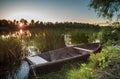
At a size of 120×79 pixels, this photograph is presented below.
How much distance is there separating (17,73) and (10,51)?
1631mm

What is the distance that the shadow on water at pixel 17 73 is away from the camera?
27.7 ft

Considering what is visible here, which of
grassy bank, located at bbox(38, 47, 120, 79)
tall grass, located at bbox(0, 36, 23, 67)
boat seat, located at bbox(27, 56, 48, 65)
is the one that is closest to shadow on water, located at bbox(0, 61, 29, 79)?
tall grass, located at bbox(0, 36, 23, 67)

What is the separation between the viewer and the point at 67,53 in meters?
10.4

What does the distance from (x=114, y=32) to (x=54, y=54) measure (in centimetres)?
332

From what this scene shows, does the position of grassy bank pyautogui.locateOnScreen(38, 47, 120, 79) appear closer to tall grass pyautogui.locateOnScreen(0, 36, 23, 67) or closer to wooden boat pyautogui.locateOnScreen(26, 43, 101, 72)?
wooden boat pyautogui.locateOnScreen(26, 43, 101, 72)

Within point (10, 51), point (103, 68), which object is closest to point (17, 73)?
point (10, 51)

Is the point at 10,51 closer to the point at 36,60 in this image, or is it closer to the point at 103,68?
the point at 36,60

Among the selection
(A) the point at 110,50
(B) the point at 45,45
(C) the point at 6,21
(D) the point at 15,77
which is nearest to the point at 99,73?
(A) the point at 110,50

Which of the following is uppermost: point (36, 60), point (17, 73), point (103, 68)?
point (103, 68)

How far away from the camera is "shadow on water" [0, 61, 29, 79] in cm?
845

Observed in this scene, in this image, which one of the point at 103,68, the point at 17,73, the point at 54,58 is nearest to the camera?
the point at 103,68

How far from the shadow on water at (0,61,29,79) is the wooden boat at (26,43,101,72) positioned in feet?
2.46

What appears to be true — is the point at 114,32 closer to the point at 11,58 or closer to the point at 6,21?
the point at 11,58

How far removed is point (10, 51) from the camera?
10016mm
